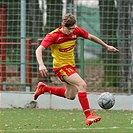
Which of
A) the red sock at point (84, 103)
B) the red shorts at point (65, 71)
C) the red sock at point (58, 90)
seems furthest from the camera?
the red sock at point (58, 90)

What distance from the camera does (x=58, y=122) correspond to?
1185 cm

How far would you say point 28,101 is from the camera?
15.0m

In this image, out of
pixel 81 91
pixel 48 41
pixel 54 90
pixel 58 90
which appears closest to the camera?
pixel 48 41

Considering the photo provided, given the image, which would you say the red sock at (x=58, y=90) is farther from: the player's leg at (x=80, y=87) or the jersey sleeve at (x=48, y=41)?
the jersey sleeve at (x=48, y=41)

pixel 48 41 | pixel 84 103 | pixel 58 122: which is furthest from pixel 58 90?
pixel 48 41

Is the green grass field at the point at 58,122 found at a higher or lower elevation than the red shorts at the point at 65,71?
lower

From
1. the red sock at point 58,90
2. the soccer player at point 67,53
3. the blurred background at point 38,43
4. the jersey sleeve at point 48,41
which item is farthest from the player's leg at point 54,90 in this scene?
the blurred background at point 38,43

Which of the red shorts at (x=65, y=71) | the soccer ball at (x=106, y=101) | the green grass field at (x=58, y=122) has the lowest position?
the green grass field at (x=58, y=122)

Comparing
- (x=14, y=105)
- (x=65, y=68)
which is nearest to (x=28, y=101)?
(x=14, y=105)

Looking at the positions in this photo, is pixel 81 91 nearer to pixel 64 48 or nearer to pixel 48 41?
pixel 64 48

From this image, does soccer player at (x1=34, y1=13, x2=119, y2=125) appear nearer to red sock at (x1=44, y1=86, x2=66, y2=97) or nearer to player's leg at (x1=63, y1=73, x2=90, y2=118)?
player's leg at (x1=63, y1=73, x2=90, y2=118)

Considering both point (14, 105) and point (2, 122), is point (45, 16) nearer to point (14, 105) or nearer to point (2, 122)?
point (14, 105)

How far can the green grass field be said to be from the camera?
10.6m

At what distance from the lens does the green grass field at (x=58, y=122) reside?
10562 mm
